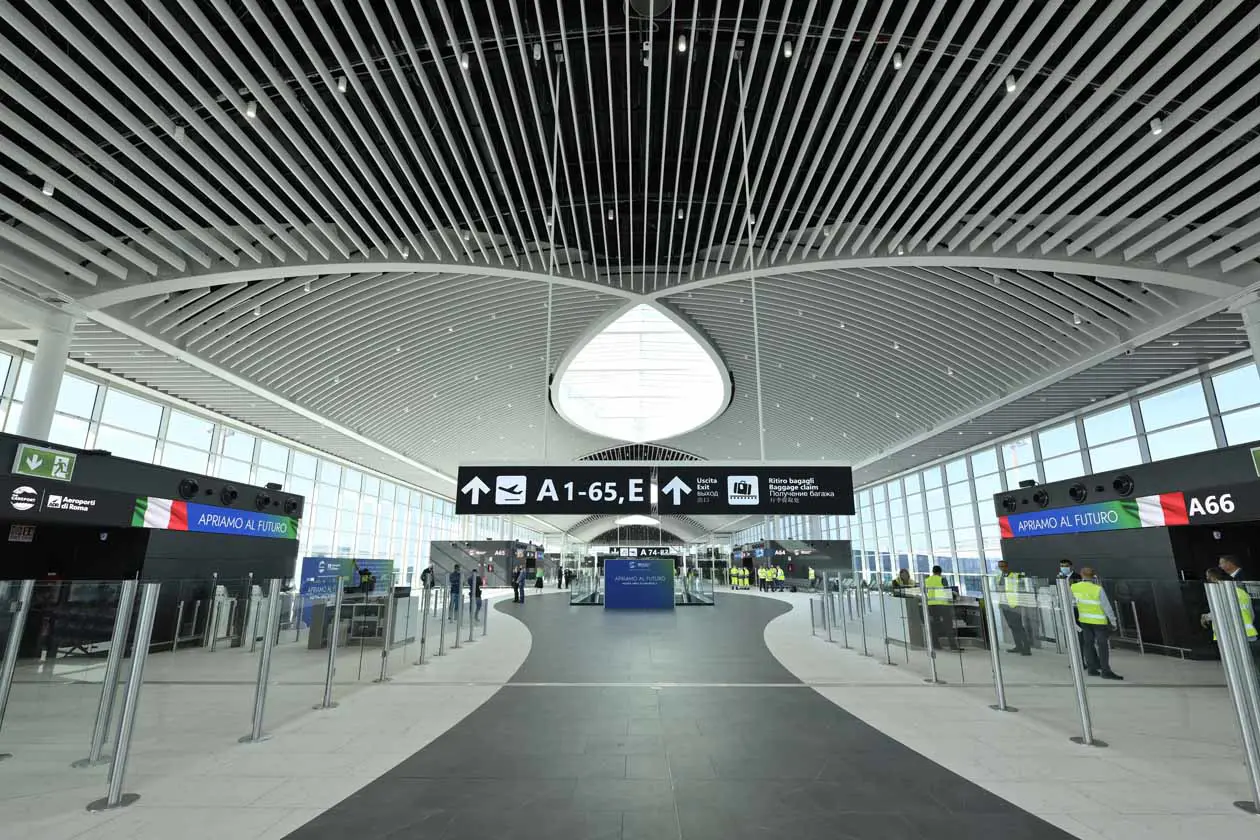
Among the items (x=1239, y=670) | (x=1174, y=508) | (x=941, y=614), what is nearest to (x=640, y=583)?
(x=941, y=614)

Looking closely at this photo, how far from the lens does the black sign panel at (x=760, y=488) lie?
26.0 ft

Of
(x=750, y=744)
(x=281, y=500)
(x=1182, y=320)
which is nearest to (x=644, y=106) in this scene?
(x=750, y=744)

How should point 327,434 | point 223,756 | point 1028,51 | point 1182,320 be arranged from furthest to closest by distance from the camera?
point 327,434, point 1182,320, point 1028,51, point 223,756

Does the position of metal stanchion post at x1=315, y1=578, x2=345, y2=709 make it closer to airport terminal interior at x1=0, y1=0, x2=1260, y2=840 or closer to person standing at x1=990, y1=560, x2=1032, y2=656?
airport terminal interior at x1=0, y1=0, x2=1260, y2=840

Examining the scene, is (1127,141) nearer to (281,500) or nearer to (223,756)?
(223,756)

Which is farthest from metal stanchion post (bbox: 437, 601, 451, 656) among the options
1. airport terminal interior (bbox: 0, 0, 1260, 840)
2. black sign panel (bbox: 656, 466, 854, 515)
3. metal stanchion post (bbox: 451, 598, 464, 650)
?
black sign panel (bbox: 656, 466, 854, 515)

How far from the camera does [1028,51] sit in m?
6.50

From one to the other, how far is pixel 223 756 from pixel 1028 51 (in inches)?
405

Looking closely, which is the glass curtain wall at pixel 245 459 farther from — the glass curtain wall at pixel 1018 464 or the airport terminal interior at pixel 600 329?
the glass curtain wall at pixel 1018 464

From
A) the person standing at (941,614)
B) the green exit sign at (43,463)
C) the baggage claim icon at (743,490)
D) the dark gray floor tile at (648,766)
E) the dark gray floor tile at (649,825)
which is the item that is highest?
the green exit sign at (43,463)

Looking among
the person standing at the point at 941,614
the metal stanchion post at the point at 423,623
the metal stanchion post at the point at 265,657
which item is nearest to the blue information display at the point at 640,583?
the metal stanchion post at the point at 423,623

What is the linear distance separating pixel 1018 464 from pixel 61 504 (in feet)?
88.2

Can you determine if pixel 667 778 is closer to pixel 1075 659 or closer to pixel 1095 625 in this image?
pixel 1075 659

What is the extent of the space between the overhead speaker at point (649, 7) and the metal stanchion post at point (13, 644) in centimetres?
713
